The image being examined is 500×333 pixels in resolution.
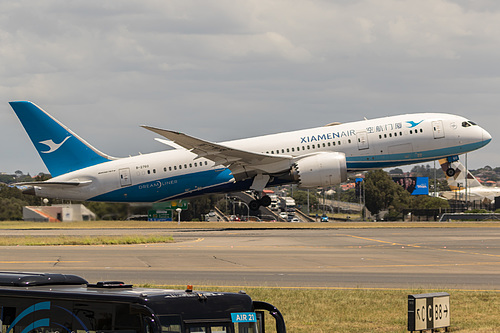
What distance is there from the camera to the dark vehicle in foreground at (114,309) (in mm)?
7977

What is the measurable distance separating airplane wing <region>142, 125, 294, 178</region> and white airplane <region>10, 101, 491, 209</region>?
0.07 m

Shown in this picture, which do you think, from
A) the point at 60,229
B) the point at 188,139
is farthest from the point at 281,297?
the point at 60,229

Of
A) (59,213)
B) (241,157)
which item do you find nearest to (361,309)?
(241,157)

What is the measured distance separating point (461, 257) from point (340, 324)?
16.5 metres

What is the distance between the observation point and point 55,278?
9438 millimetres

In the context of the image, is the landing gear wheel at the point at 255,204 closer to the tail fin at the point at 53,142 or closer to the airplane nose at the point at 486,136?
the tail fin at the point at 53,142

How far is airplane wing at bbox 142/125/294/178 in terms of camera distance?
155ft

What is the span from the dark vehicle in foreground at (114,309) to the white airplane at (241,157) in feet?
119

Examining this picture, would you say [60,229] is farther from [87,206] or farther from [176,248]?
[176,248]

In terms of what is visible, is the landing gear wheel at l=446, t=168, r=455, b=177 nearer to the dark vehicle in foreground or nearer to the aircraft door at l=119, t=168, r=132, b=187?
the aircraft door at l=119, t=168, r=132, b=187

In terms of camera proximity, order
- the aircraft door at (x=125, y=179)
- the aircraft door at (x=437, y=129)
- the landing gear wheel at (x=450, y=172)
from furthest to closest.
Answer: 1. the aircraft door at (x=125, y=179)
2. the landing gear wheel at (x=450, y=172)
3. the aircraft door at (x=437, y=129)

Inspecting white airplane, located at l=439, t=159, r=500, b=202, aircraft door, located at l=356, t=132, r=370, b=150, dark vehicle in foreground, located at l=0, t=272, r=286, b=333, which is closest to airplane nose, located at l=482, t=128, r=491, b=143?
aircraft door, located at l=356, t=132, r=370, b=150

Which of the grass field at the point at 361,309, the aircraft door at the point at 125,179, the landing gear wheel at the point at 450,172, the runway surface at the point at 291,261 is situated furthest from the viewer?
the aircraft door at the point at 125,179

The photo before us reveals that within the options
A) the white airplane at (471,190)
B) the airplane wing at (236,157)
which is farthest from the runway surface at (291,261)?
the white airplane at (471,190)
